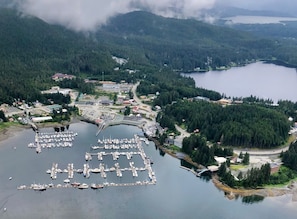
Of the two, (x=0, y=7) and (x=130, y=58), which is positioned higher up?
(x=0, y=7)

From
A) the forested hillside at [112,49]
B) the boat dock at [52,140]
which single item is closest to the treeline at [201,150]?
the boat dock at [52,140]

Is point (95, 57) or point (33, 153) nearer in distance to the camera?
point (33, 153)

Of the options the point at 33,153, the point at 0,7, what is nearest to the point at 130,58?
the point at 0,7

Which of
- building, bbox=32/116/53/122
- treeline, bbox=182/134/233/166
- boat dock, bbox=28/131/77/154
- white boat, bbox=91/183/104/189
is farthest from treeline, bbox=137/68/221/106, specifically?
white boat, bbox=91/183/104/189

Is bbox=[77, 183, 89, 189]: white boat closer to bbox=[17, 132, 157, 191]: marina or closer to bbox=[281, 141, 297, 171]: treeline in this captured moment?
bbox=[17, 132, 157, 191]: marina

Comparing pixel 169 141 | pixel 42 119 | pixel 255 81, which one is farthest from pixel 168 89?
pixel 255 81

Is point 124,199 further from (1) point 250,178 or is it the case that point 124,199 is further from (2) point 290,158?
(2) point 290,158

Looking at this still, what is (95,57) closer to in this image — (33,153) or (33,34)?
(33,34)
